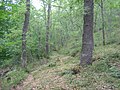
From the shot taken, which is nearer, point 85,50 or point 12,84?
point 85,50

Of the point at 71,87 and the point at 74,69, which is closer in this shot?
the point at 71,87

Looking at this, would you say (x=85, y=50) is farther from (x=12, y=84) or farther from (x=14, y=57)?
(x=14, y=57)

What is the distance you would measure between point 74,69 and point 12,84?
12.7 ft

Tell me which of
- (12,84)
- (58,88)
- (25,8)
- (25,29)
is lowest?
(12,84)

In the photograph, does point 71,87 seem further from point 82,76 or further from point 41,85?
point 41,85

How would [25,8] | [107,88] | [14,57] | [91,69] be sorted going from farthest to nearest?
[14,57], [25,8], [91,69], [107,88]

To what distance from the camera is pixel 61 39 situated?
38.8 meters

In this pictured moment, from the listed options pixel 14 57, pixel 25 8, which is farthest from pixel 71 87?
pixel 14 57

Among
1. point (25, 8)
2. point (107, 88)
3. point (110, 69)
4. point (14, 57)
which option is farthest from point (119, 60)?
point (14, 57)

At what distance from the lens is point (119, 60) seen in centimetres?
984

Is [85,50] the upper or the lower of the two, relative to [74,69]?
upper

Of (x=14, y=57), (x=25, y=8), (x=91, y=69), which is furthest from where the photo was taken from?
(x=14, y=57)

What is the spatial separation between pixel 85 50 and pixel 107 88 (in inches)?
125

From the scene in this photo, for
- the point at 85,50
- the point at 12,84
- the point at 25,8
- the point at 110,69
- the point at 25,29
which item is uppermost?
the point at 25,8
